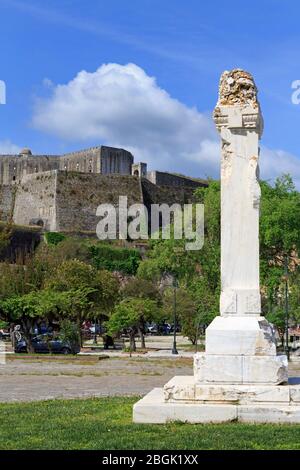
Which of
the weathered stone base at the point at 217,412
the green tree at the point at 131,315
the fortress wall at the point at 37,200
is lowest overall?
the green tree at the point at 131,315

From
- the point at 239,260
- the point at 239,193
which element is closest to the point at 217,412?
the point at 239,260

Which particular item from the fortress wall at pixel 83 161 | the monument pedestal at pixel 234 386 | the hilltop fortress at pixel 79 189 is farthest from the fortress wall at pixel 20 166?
the monument pedestal at pixel 234 386

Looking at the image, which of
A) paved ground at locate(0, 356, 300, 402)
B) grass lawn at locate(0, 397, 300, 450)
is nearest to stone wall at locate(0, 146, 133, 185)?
paved ground at locate(0, 356, 300, 402)

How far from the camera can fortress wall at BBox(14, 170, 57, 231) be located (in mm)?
73125

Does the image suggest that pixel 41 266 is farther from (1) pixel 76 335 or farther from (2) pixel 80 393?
(2) pixel 80 393

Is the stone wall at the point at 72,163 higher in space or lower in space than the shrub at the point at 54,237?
higher

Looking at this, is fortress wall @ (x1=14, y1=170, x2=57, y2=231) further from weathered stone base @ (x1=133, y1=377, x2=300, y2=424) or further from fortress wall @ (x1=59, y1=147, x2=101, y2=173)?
weathered stone base @ (x1=133, y1=377, x2=300, y2=424)

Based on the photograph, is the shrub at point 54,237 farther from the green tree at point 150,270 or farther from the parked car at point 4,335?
the green tree at point 150,270

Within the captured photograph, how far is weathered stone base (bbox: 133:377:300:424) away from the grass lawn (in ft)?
0.53

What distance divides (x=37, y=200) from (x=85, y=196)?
510 cm

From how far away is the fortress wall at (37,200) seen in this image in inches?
2879

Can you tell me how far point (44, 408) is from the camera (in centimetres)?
1021

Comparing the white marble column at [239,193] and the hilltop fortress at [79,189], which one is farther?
the hilltop fortress at [79,189]

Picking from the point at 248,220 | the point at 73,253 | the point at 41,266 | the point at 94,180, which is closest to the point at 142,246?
the point at 94,180
